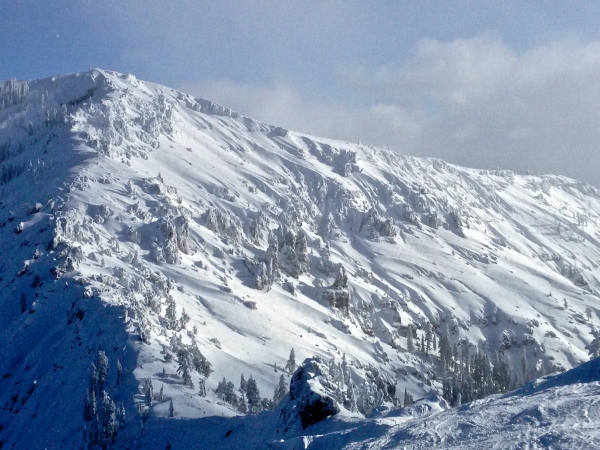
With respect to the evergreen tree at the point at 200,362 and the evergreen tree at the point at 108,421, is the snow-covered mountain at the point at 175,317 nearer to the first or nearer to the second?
the evergreen tree at the point at 200,362

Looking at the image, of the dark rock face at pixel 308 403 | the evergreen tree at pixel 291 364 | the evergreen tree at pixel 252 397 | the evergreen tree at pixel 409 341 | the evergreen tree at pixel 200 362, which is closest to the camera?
the dark rock face at pixel 308 403

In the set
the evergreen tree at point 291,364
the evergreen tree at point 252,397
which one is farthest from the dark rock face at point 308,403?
the evergreen tree at point 291,364

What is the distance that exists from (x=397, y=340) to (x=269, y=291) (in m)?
44.3

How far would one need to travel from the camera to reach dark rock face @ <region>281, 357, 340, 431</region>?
51.9 metres

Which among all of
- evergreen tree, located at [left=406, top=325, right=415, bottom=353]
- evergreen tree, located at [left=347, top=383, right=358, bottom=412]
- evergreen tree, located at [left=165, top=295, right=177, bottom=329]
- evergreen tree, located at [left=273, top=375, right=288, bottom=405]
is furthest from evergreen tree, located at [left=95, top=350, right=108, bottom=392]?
evergreen tree, located at [left=406, top=325, right=415, bottom=353]

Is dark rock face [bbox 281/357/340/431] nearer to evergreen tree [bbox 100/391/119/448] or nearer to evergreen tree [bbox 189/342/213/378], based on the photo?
evergreen tree [bbox 100/391/119/448]

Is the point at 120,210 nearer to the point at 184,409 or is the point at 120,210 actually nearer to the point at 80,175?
the point at 80,175

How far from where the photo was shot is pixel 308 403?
52.7 metres

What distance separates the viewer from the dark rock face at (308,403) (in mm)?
51875

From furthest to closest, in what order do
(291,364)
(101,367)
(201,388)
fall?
(291,364) < (201,388) < (101,367)

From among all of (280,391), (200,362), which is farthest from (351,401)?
(200,362)

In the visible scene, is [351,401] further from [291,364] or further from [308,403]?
[291,364]

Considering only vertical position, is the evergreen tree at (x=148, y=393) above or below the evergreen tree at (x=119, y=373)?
below

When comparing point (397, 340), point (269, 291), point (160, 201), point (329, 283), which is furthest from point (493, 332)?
point (160, 201)
